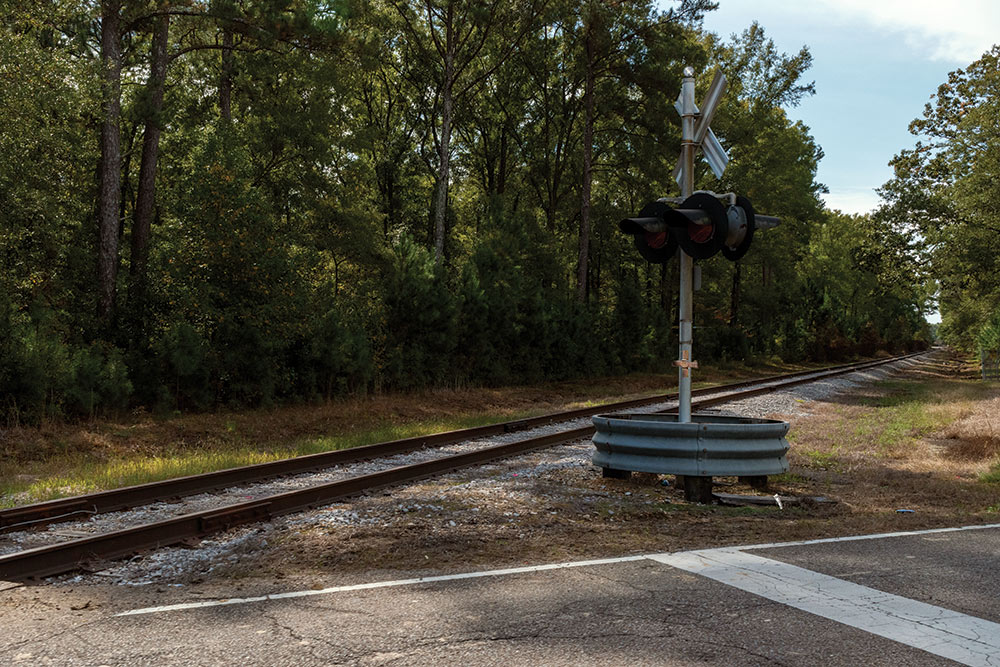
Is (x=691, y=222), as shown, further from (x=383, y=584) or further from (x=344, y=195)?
(x=344, y=195)

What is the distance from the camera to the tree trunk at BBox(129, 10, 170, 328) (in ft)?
58.9

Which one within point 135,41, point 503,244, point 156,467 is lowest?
point 156,467

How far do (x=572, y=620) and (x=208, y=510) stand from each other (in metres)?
4.14

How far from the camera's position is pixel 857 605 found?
4457mm

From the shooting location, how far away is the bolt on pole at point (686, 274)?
8.38m

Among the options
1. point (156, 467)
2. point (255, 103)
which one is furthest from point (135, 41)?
point (156, 467)

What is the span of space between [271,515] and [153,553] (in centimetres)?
149

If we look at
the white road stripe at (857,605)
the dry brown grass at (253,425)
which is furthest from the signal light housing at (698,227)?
the dry brown grass at (253,425)

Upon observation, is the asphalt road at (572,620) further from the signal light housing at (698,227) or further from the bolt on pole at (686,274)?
the signal light housing at (698,227)

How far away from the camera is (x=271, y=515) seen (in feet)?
24.1

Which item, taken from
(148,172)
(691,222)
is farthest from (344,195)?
(691,222)

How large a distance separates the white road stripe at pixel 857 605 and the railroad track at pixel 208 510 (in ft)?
13.1

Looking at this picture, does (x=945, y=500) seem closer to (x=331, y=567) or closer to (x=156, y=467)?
(x=331, y=567)

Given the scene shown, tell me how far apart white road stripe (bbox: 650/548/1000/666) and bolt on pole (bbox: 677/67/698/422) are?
3.01 meters
